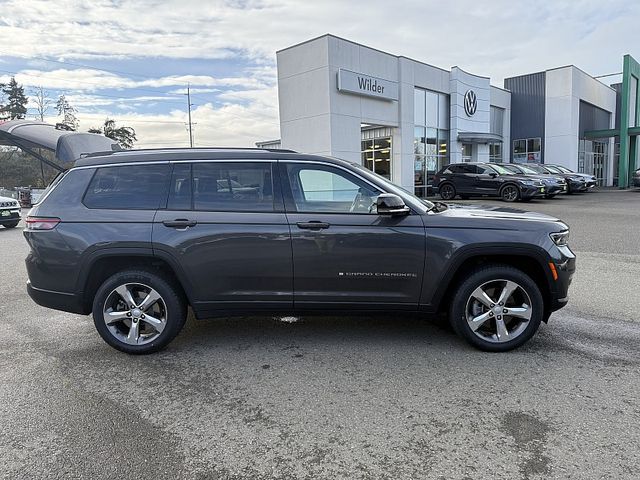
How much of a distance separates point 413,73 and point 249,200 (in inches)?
832

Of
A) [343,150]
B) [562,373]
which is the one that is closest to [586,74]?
[343,150]

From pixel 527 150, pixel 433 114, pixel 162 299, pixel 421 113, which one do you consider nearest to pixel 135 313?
pixel 162 299

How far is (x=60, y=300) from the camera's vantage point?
4.30 meters

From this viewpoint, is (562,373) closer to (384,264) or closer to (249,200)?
(384,264)

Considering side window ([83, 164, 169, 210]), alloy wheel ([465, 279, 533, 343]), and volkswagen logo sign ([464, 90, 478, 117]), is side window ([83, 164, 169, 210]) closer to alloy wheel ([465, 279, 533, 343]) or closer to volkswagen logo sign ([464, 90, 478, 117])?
alloy wheel ([465, 279, 533, 343])

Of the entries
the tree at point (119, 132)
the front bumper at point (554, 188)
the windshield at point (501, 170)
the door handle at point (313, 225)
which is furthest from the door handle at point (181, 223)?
the tree at point (119, 132)

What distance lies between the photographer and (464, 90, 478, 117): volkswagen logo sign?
87.6ft

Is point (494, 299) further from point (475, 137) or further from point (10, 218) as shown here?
Answer: point (475, 137)

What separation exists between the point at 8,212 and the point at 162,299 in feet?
43.9

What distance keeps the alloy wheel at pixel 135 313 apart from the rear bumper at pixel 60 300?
11.1 inches

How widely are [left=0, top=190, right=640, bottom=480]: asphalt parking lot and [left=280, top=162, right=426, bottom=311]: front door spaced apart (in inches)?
21.6

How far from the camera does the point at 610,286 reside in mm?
6402

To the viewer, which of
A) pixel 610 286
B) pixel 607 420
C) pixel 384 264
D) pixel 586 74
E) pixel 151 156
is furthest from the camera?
pixel 586 74

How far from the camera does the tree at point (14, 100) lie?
54062mm
